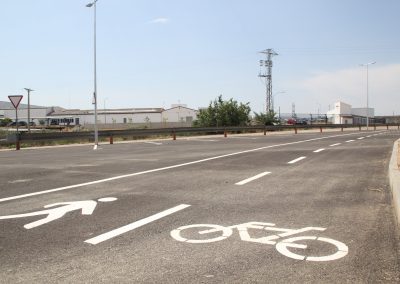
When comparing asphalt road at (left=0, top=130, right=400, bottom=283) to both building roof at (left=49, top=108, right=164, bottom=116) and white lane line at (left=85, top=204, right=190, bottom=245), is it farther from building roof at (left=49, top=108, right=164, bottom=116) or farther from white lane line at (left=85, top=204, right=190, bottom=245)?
building roof at (left=49, top=108, right=164, bottom=116)

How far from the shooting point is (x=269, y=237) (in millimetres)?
5637

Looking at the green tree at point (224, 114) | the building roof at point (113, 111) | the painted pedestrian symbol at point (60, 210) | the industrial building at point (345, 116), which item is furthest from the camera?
the building roof at point (113, 111)

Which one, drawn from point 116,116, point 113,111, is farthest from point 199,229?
point 113,111

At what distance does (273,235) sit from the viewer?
5727 mm

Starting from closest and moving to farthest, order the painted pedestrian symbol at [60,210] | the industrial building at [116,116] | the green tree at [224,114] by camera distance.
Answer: the painted pedestrian symbol at [60,210]
the green tree at [224,114]
the industrial building at [116,116]

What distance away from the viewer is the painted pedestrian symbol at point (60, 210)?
6.57 meters

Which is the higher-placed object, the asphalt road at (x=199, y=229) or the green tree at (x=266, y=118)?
the green tree at (x=266, y=118)

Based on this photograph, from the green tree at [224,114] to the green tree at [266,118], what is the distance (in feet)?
12.8

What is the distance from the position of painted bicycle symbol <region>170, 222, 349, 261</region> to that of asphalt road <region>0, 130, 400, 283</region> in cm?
1

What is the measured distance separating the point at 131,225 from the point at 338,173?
7217mm

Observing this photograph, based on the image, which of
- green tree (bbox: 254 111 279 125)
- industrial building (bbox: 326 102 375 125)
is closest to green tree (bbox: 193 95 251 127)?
green tree (bbox: 254 111 279 125)

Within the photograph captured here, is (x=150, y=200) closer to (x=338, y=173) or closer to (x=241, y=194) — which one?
(x=241, y=194)

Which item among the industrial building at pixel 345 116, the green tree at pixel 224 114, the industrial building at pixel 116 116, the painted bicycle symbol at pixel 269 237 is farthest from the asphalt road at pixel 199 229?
the industrial building at pixel 116 116

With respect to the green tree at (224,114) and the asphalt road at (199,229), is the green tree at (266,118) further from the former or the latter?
the asphalt road at (199,229)
